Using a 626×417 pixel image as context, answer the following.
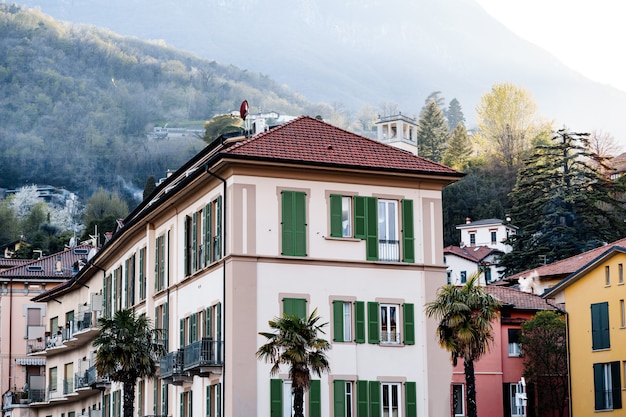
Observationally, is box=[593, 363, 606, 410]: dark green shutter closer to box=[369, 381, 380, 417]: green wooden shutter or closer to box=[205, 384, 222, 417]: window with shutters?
box=[369, 381, 380, 417]: green wooden shutter

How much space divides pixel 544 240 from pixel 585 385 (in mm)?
40741

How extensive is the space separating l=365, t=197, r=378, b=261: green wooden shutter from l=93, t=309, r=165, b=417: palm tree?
428 inches

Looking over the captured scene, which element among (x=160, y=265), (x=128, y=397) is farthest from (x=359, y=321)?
(x=160, y=265)

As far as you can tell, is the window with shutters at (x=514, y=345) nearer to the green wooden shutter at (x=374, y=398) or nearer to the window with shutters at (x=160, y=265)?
the window with shutters at (x=160, y=265)

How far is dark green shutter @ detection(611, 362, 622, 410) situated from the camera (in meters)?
59.3

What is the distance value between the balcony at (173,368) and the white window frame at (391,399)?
776 cm

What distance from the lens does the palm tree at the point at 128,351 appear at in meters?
50.0

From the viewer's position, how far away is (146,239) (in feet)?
183

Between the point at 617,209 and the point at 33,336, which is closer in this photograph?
the point at 33,336

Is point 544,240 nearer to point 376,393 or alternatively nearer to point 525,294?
point 525,294

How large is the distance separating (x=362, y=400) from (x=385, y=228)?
659 centimetres

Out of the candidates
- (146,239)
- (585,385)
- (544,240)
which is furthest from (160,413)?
(544,240)

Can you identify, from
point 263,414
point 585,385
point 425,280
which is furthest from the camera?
point 585,385

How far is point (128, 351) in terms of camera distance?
49875 mm
